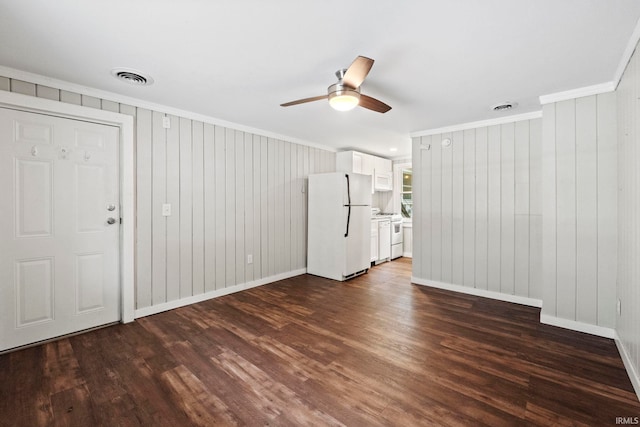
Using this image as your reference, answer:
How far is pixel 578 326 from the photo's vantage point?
2.77m

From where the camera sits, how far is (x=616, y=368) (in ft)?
7.00

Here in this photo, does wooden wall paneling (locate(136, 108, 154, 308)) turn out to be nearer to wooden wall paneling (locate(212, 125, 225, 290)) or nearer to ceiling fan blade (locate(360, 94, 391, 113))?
wooden wall paneling (locate(212, 125, 225, 290))

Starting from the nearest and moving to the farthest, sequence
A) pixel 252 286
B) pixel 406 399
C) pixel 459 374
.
Answer: pixel 406 399 → pixel 459 374 → pixel 252 286

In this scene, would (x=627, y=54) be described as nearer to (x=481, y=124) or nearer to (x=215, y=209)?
(x=481, y=124)

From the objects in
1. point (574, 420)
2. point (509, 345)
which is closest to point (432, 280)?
point (509, 345)

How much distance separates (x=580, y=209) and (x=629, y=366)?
1.41 m

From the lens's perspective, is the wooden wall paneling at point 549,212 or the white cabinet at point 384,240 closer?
the wooden wall paneling at point 549,212

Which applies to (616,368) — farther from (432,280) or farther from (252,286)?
(252,286)

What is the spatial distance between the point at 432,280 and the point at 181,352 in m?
3.47

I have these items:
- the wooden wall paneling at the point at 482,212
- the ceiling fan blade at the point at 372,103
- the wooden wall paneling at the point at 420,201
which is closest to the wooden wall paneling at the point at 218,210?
the ceiling fan blade at the point at 372,103

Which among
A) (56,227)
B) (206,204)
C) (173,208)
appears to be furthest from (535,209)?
(56,227)

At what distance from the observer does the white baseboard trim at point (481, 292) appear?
11.4 feet

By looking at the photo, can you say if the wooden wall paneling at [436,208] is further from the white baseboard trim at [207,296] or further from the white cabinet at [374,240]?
the white baseboard trim at [207,296]

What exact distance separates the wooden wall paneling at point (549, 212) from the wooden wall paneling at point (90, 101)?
4.58 meters
